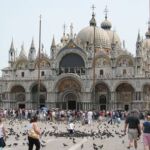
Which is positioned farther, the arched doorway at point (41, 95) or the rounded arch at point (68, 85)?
the arched doorway at point (41, 95)

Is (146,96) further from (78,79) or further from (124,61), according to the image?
(78,79)

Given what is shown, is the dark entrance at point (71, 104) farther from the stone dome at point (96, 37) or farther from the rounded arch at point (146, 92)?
the stone dome at point (96, 37)

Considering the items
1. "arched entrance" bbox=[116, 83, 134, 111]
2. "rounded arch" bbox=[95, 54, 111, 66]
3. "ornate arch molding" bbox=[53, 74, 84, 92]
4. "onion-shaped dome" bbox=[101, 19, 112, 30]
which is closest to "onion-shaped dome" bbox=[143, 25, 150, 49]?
"onion-shaped dome" bbox=[101, 19, 112, 30]

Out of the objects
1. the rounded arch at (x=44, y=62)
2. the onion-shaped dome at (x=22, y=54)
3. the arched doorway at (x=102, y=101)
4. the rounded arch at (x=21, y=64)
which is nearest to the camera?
the arched doorway at (x=102, y=101)

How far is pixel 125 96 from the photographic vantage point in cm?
7062

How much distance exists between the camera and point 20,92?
76250 mm

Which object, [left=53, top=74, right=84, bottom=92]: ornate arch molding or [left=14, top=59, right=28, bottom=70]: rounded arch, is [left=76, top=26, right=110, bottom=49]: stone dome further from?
[left=14, top=59, right=28, bottom=70]: rounded arch

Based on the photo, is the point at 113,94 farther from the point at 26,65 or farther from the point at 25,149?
the point at 25,149

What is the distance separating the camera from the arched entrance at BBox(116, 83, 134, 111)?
7038 cm

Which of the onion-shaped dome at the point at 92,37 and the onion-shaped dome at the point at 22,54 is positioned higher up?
the onion-shaped dome at the point at 92,37

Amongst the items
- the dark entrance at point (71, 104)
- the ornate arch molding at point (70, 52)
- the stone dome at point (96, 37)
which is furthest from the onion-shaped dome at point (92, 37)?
the dark entrance at point (71, 104)

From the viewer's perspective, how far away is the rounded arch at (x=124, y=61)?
71.9 meters

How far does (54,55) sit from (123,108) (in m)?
13.2

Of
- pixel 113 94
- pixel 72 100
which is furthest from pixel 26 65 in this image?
pixel 113 94
